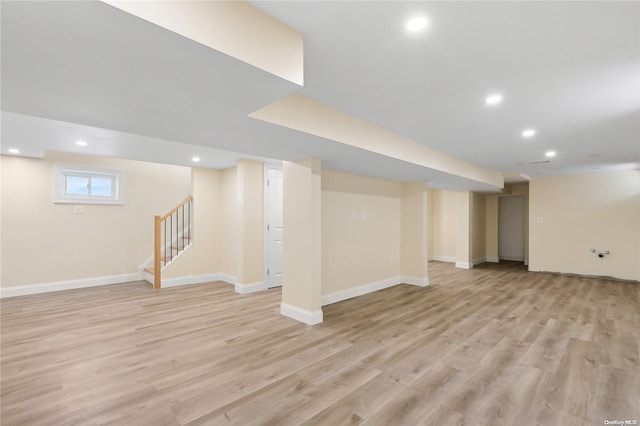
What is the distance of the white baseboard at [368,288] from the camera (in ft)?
14.9

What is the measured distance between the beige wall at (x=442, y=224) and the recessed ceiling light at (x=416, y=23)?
28.0ft

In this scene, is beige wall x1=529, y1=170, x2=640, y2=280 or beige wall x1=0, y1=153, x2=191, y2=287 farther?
beige wall x1=529, y1=170, x2=640, y2=280

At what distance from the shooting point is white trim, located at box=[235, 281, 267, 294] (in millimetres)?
5098

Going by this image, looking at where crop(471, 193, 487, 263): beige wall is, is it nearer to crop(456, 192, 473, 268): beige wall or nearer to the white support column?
crop(456, 192, 473, 268): beige wall

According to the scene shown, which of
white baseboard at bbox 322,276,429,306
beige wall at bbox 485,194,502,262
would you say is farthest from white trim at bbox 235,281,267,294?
beige wall at bbox 485,194,502,262

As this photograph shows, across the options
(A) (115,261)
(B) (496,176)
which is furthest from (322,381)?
(B) (496,176)

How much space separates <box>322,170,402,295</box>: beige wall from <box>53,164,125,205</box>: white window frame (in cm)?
429

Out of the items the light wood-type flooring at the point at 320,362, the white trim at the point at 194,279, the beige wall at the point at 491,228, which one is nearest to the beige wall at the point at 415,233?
the light wood-type flooring at the point at 320,362

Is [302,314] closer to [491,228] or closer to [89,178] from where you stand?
[89,178]

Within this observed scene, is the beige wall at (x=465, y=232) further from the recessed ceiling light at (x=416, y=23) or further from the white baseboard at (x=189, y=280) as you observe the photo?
the recessed ceiling light at (x=416, y=23)

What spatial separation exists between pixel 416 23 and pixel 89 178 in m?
6.35

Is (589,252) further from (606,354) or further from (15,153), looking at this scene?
(15,153)

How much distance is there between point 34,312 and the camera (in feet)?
13.0

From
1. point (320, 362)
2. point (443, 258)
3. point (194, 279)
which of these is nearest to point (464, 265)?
point (443, 258)
